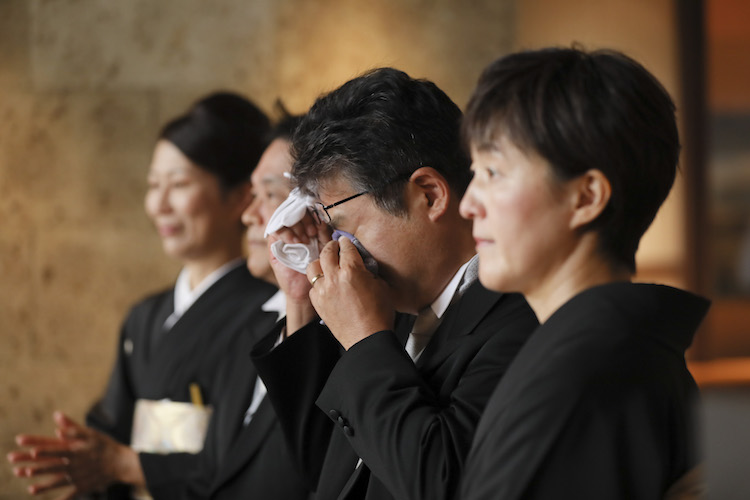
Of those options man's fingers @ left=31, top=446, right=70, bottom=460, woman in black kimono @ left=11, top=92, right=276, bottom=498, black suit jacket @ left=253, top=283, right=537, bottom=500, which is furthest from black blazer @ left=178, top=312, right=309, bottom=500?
black suit jacket @ left=253, top=283, right=537, bottom=500

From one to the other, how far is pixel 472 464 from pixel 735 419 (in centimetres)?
48

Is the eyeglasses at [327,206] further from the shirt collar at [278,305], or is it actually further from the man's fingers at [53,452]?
the man's fingers at [53,452]

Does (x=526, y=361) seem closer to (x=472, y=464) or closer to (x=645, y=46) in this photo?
(x=472, y=464)

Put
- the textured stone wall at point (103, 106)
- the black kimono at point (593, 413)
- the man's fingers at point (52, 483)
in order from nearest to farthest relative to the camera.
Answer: the black kimono at point (593, 413)
the man's fingers at point (52, 483)
the textured stone wall at point (103, 106)

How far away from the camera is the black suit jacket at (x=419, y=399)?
1120 mm

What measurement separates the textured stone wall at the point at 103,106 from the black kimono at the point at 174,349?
1.13 m

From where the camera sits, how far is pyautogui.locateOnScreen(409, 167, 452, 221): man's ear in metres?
1.35

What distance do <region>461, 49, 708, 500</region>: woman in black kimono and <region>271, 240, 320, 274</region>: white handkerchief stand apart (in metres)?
0.53

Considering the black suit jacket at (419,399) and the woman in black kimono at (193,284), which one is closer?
the black suit jacket at (419,399)

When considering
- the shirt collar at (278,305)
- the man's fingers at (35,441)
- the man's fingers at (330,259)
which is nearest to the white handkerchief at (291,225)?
the man's fingers at (330,259)

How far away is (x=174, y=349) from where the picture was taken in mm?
2512

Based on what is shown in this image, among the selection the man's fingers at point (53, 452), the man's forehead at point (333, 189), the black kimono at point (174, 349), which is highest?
the man's forehead at point (333, 189)

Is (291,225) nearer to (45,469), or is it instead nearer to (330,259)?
(330,259)

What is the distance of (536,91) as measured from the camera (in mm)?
972
